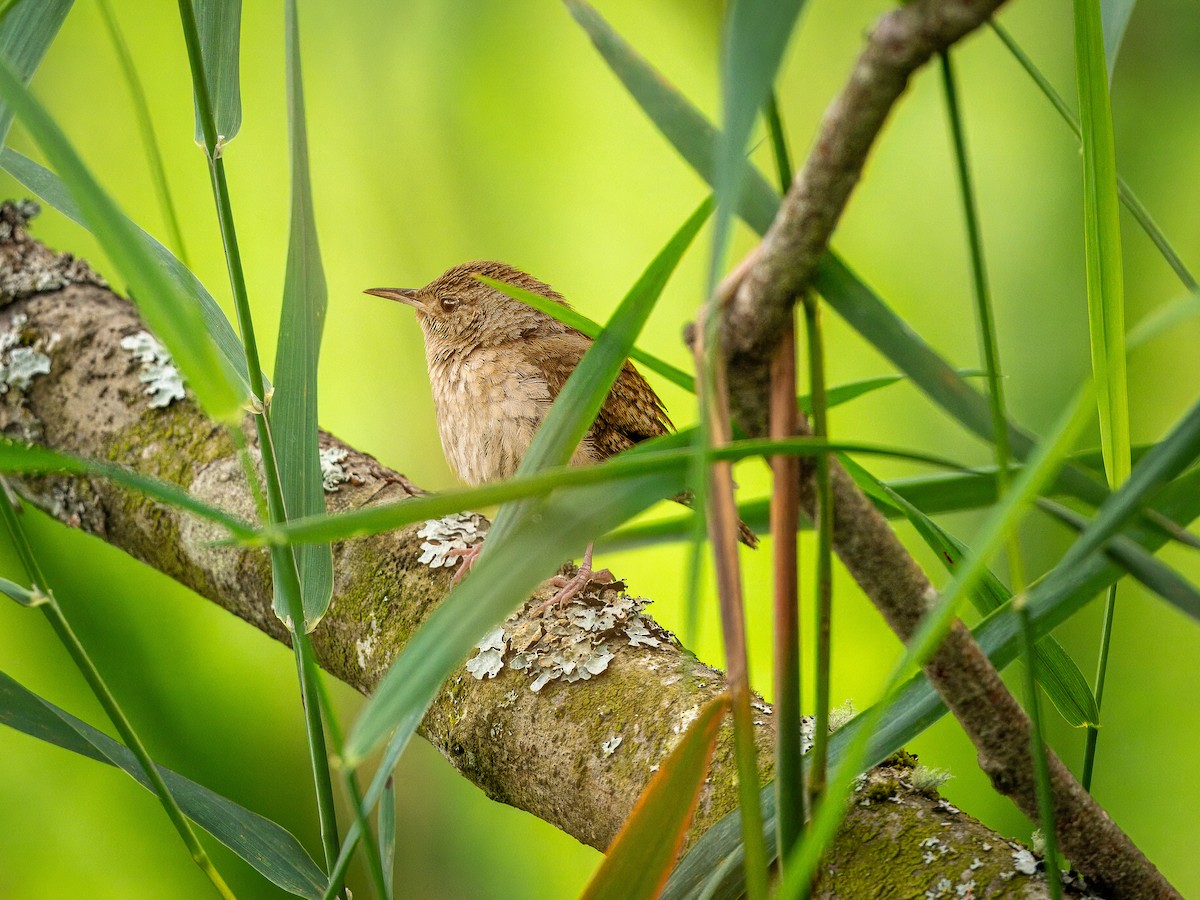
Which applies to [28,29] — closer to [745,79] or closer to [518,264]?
[745,79]

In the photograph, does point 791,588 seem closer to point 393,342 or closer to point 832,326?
point 832,326

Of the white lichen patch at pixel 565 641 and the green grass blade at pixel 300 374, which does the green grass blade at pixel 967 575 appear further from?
the white lichen patch at pixel 565 641

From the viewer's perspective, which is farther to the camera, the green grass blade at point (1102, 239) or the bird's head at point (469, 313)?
the bird's head at point (469, 313)

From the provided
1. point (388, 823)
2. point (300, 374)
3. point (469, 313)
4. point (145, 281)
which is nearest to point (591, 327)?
point (300, 374)

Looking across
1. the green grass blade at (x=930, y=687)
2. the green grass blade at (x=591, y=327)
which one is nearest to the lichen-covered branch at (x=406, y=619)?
the green grass blade at (x=930, y=687)

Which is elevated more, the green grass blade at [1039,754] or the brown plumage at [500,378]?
the brown plumage at [500,378]

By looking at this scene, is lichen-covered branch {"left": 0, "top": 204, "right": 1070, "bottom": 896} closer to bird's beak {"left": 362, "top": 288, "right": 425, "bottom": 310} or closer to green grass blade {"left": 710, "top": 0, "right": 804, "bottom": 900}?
green grass blade {"left": 710, "top": 0, "right": 804, "bottom": 900}
